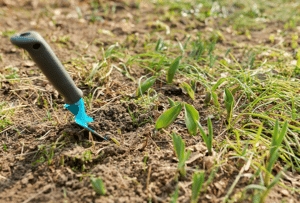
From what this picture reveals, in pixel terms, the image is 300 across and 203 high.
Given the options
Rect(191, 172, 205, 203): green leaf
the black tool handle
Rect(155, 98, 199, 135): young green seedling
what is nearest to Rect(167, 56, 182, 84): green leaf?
Rect(155, 98, 199, 135): young green seedling

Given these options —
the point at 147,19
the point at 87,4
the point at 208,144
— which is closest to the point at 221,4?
the point at 147,19

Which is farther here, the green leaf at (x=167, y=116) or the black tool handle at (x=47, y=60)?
the green leaf at (x=167, y=116)

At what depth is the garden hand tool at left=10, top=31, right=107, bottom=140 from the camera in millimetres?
944

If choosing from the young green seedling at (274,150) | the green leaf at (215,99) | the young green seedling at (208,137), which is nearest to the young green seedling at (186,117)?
the young green seedling at (208,137)

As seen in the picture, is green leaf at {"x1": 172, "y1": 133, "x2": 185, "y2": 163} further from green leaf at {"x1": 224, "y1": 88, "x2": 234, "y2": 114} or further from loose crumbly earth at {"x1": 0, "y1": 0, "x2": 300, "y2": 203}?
green leaf at {"x1": 224, "y1": 88, "x2": 234, "y2": 114}

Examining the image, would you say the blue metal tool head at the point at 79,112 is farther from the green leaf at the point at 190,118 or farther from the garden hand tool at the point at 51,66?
the green leaf at the point at 190,118

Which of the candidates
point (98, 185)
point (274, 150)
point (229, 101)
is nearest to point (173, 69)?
point (229, 101)

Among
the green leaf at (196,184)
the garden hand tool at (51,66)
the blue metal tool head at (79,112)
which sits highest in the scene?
the garden hand tool at (51,66)

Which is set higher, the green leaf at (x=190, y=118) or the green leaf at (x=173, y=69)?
the green leaf at (x=173, y=69)

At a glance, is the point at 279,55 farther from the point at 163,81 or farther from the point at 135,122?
the point at 135,122

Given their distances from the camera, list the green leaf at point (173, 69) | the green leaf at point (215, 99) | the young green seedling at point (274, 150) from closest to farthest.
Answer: the young green seedling at point (274, 150) → the green leaf at point (215, 99) → the green leaf at point (173, 69)

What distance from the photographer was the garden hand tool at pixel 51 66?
37.2 inches

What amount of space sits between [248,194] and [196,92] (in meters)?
0.86

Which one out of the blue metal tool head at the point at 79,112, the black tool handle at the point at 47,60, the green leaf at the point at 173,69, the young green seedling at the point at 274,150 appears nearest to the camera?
the black tool handle at the point at 47,60
